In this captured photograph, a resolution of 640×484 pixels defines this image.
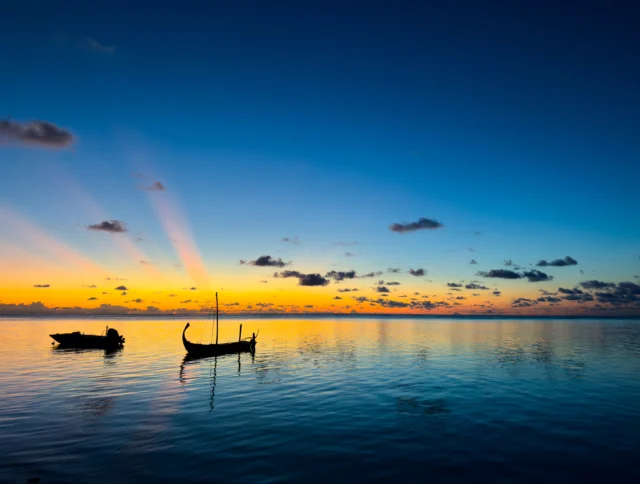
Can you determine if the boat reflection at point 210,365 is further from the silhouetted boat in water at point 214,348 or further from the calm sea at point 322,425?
the silhouetted boat in water at point 214,348

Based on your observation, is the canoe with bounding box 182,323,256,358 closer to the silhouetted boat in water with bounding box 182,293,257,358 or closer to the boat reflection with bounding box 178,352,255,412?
the silhouetted boat in water with bounding box 182,293,257,358

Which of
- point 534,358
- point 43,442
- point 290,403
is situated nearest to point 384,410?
point 290,403

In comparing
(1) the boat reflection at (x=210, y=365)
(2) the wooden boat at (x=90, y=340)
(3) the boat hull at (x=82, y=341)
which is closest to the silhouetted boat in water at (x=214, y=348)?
(1) the boat reflection at (x=210, y=365)

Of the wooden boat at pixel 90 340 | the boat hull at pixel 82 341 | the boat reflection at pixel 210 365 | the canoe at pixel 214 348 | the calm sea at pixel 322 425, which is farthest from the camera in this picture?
the boat hull at pixel 82 341

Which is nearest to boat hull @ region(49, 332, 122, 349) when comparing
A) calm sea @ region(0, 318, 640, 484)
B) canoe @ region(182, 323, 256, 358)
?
canoe @ region(182, 323, 256, 358)

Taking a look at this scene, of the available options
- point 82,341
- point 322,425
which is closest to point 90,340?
point 82,341

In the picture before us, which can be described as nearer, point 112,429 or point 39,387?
point 112,429

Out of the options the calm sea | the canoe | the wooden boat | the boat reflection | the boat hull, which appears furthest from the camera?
the boat hull

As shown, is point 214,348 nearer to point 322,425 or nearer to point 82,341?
point 82,341

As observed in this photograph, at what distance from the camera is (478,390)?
36375 millimetres

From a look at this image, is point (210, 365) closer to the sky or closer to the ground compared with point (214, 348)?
closer to the ground

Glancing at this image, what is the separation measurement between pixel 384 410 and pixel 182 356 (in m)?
48.2

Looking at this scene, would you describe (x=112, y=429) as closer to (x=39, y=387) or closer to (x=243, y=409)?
(x=243, y=409)

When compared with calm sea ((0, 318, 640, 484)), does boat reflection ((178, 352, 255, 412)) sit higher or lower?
lower
